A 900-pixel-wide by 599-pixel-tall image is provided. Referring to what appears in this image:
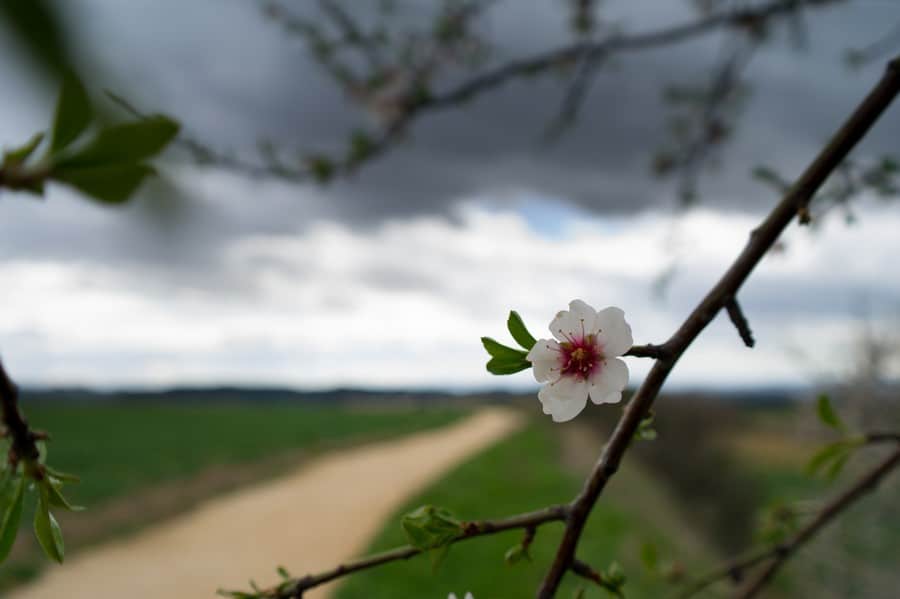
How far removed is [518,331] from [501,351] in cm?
1

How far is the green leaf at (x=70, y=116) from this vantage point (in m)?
0.26

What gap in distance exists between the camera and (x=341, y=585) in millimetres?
6238

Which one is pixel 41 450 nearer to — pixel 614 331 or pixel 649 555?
pixel 614 331

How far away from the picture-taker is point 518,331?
41 cm

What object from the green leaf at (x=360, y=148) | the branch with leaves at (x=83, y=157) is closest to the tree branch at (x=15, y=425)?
the branch with leaves at (x=83, y=157)

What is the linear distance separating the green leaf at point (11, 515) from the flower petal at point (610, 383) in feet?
0.99

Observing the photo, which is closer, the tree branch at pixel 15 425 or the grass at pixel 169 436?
the tree branch at pixel 15 425

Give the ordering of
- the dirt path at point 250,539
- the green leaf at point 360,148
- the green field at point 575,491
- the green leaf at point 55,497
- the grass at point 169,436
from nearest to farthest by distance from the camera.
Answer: the green leaf at point 55,497
the green leaf at point 360,148
the green field at point 575,491
the dirt path at point 250,539
the grass at point 169,436

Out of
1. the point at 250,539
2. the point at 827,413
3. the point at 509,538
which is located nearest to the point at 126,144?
the point at 827,413

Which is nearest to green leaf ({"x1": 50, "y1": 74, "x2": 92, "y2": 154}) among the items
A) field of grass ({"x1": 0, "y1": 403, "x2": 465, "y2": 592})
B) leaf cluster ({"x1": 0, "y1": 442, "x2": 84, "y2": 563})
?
leaf cluster ({"x1": 0, "y1": 442, "x2": 84, "y2": 563})

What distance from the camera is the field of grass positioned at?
8.62 meters

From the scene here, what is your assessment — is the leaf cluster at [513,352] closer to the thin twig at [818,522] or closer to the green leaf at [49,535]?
the green leaf at [49,535]

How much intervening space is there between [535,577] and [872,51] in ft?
17.3

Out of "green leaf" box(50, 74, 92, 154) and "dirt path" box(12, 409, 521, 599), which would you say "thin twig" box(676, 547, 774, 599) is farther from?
"dirt path" box(12, 409, 521, 599)
